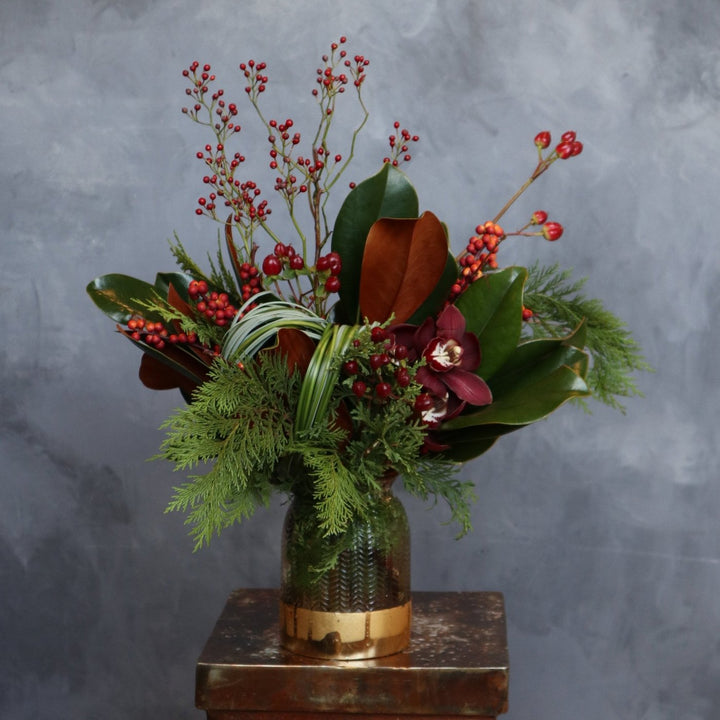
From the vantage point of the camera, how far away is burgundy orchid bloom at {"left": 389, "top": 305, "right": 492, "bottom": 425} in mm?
1030

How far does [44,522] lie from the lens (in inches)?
69.4

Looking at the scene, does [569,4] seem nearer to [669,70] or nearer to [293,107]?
[669,70]

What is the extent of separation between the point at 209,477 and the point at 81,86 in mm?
1003

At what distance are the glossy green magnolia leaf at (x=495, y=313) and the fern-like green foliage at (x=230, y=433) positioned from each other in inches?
7.8

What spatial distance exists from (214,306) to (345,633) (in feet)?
1.24

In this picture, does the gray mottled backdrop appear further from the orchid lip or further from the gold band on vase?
the orchid lip

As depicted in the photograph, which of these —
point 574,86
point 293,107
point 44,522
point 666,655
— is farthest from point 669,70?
point 44,522

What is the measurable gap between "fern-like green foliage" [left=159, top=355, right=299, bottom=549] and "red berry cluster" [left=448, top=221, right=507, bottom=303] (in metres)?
0.21

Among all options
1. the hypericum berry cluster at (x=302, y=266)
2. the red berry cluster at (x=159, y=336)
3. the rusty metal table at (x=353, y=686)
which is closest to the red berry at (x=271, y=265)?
the hypericum berry cluster at (x=302, y=266)

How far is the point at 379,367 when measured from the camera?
0.99 meters

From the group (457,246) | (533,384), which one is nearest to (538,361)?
(533,384)

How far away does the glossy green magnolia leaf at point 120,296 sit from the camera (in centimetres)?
114

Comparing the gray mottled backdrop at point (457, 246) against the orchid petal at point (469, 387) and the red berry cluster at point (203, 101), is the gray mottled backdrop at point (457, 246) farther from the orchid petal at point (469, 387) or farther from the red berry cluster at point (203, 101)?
the orchid petal at point (469, 387)

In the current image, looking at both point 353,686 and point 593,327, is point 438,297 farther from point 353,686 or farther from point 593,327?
point 353,686
